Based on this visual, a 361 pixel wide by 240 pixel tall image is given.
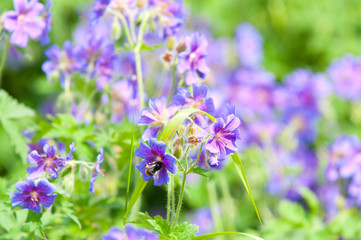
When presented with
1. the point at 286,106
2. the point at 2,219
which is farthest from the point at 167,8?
the point at 286,106

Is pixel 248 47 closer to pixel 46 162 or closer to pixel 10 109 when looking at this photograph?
pixel 10 109

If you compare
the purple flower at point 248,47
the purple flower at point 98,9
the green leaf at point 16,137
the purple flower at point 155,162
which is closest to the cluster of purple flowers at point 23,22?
the purple flower at point 98,9

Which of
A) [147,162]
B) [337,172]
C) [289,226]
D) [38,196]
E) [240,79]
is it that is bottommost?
[38,196]

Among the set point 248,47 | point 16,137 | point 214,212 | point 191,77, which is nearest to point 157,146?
point 191,77

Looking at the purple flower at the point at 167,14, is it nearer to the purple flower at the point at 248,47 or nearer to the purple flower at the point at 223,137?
the purple flower at the point at 223,137

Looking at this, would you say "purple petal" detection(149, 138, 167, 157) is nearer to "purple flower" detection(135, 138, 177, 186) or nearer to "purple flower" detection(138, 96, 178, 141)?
"purple flower" detection(135, 138, 177, 186)

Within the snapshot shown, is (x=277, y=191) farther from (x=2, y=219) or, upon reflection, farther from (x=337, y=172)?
(x=2, y=219)
